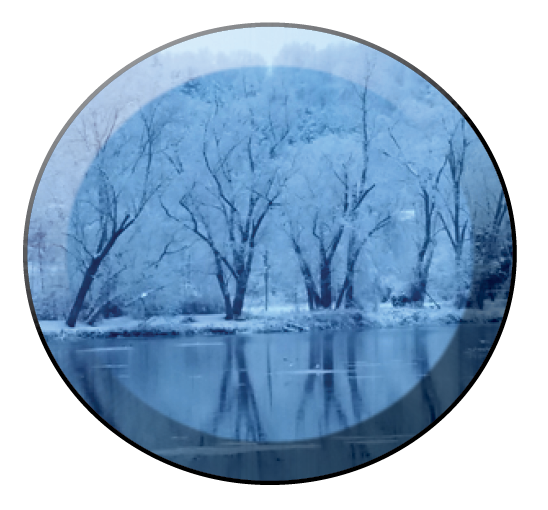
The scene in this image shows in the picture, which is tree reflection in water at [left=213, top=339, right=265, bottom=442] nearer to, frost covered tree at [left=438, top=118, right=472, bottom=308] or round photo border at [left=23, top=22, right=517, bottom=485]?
round photo border at [left=23, top=22, right=517, bottom=485]

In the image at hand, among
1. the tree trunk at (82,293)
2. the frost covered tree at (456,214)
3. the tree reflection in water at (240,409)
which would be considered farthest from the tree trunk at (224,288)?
the frost covered tree at (456,214)

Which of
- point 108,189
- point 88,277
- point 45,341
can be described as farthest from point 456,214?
point 45,341

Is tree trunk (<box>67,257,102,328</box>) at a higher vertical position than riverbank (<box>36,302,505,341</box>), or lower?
higher

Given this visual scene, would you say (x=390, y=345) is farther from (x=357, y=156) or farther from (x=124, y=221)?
(x=124, y=221)

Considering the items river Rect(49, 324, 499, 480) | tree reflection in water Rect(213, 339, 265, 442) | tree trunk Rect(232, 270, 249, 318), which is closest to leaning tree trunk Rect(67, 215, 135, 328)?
river Rect(49, 324, 499, 480)

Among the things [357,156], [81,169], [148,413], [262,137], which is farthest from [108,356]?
[357,156]
